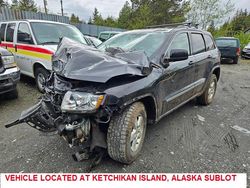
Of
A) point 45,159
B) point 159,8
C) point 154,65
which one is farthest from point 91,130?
point 159,8

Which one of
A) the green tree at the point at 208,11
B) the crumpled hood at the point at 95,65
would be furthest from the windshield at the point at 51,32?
the green tree at the point at 208,11

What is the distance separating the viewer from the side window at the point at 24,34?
5113 millimetres

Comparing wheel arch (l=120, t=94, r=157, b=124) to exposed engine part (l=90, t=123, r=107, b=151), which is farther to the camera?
wheel arch (l=120, t=94, r=157, b=124)

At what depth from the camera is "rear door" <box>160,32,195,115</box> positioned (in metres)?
2.88

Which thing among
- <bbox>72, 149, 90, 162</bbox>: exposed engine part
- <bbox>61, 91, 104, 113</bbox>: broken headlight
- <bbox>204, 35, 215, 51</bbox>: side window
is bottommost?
<bbox>72, 149, 90, 162</bbox>: exposed engine part

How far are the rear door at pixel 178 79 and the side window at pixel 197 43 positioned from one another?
25 cm

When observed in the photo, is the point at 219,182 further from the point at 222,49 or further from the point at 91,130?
the point at 222,49

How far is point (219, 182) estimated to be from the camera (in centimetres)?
217

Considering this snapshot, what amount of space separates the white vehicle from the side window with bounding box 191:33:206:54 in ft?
10.3

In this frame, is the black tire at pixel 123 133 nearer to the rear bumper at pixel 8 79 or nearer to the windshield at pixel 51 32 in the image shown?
the rear bumper at pixel 8 79

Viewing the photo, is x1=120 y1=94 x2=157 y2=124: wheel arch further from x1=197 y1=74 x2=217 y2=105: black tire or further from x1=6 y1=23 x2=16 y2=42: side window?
x1=6 y1=23 x2=16 y2=42: side window

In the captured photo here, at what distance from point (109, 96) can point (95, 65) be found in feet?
1.37

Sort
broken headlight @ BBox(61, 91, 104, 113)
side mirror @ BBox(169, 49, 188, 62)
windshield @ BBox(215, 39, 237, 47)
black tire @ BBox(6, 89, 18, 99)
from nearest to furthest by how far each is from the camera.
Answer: broken headlight @ BBox(61, 91, 104, 113), side mirror @ BBox(169, 49, 188, 62), black tire @ BBox(6, 89, 18, 99), windshield @ BBox(215, 39, 237, 47)

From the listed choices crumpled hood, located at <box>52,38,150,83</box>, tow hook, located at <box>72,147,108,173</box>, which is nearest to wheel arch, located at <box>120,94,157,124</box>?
crumpled hood, located at <box>52,38,150,83</box>
